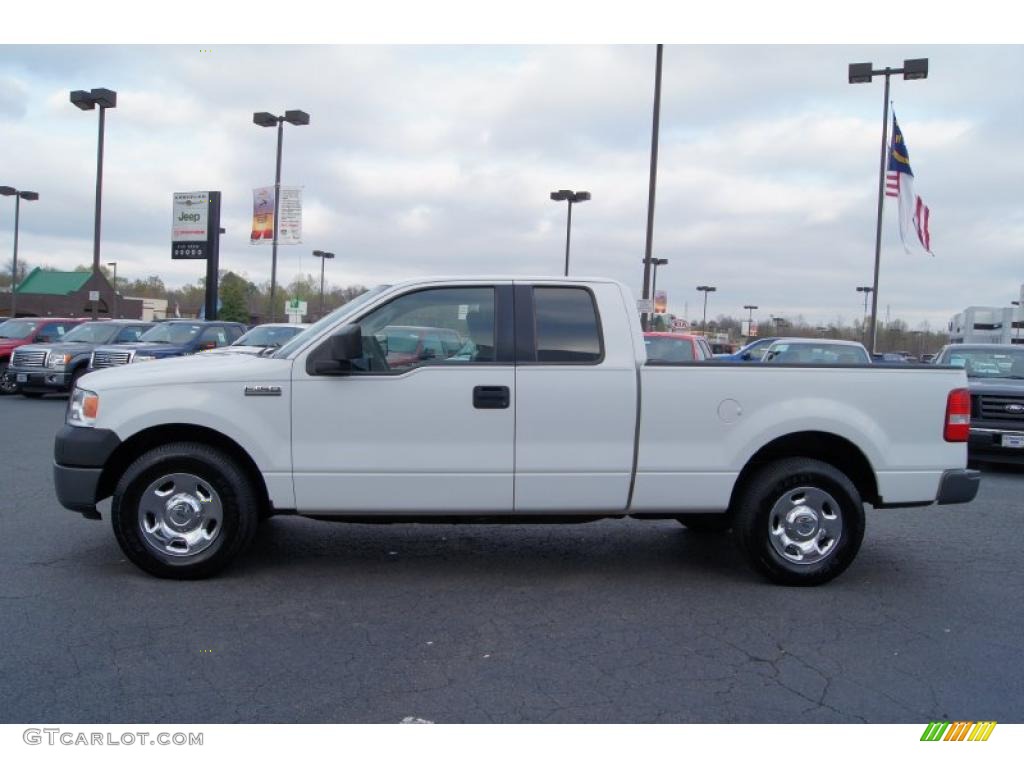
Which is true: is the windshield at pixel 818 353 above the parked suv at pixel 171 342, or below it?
above

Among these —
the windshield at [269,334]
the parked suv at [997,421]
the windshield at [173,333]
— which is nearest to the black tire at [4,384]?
the windshield at [173,333]

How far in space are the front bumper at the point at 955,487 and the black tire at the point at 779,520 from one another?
1.88 ft

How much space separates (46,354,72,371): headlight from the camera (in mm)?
17312

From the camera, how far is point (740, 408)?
17.7 ft

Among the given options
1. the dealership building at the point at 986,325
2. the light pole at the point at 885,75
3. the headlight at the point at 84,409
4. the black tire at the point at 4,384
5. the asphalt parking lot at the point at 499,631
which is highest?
the light pole at the point at 885,75

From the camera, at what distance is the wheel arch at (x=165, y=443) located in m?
5.34

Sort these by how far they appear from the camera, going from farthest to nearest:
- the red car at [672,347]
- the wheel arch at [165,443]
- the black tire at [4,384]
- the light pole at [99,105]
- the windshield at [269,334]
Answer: the light pole at [99,105], the black tire at [4,384], the windshield at [269,334], the red car at [672,347], the wheel arch at [165,443]

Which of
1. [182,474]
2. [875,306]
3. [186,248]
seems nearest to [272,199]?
[186,248]

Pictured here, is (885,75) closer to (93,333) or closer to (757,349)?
(757,349)

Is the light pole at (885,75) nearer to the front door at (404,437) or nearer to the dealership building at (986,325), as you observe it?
the front door at (404,437)

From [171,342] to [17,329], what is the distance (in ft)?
15.2

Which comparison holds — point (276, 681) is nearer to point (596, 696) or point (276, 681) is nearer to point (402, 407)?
point (596, 696)

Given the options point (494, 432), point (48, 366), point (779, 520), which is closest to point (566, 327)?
point (494, 432)

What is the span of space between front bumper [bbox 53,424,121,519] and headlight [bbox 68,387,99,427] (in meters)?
0.05
